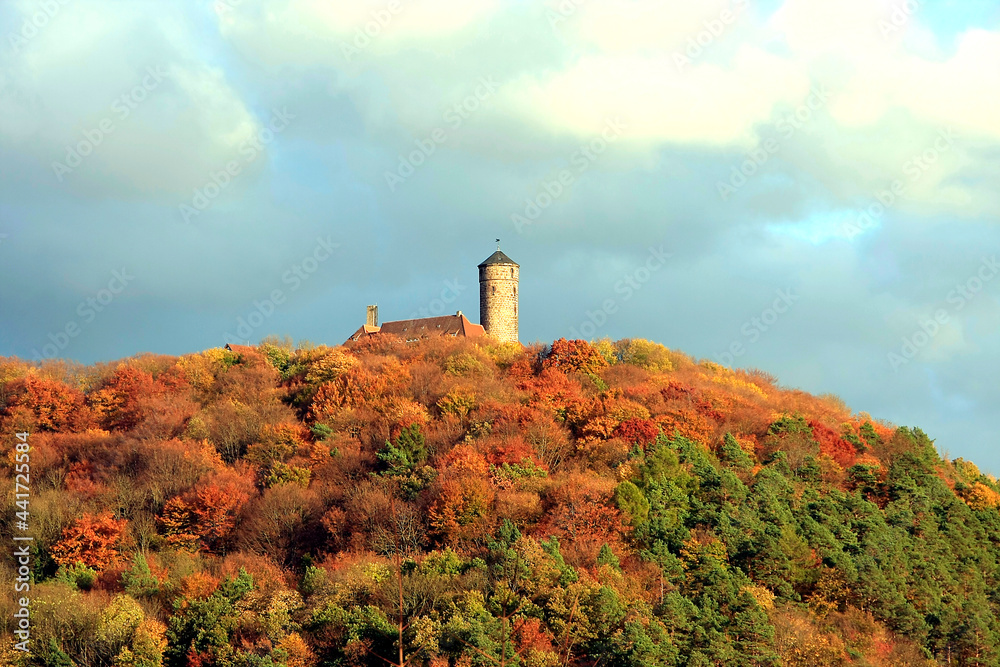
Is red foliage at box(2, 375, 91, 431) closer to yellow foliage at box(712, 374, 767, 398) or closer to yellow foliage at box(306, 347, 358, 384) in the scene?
yellow foliage at box(306, 347, 358, 384)

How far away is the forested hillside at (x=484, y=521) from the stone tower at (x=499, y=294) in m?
4.82

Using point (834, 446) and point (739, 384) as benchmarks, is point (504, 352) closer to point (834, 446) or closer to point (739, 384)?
point (739, 384)

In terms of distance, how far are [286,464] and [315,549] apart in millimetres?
6704

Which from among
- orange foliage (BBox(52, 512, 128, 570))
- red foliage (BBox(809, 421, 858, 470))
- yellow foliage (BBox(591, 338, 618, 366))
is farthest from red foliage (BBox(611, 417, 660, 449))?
orange foliage (BBox(52, 512, 128, 570))

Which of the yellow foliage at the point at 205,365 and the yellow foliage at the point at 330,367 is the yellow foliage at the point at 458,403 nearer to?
the yellow foliage at the point at 330,367

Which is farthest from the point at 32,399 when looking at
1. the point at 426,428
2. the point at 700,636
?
the point at 700,636

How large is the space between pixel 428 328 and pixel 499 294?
224 inches

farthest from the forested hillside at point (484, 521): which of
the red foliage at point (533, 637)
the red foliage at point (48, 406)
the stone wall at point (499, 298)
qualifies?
the stone wall at point (499, 298)

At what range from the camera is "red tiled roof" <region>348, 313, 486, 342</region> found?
2975 inches

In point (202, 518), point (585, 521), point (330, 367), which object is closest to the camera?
point (585, 521)

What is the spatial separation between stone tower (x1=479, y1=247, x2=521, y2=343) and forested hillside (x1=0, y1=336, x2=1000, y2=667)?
190 inches

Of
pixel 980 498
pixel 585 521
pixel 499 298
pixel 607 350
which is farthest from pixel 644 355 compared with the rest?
pixel 585 521

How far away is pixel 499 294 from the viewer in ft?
246

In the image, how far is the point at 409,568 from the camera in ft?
146
